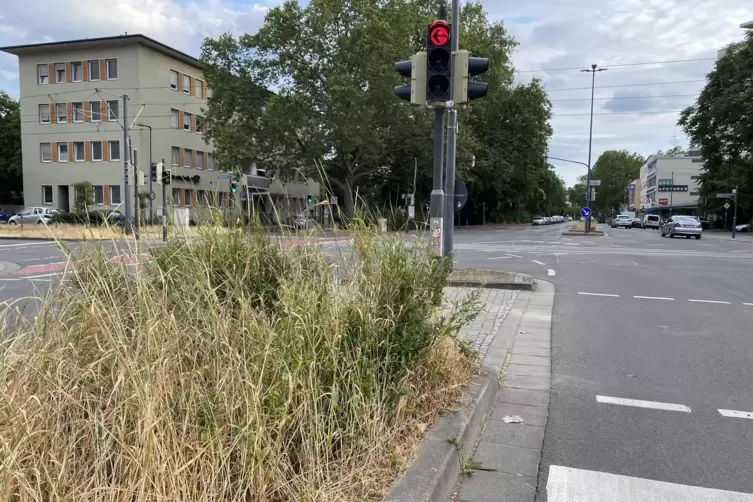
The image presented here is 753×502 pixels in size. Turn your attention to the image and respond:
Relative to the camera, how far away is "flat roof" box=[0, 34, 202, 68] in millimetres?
44750

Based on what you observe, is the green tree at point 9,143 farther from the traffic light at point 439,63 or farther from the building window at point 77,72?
the traffic light at point 439,63

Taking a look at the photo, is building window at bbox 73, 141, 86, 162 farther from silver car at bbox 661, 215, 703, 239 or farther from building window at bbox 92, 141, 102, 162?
silver car at bbox 661, 215, 703, 239

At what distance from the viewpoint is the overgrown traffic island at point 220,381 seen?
2115mm

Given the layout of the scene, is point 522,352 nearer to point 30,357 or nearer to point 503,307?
point 503,307

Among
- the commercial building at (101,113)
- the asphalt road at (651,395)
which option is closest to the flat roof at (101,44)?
the commercial building at (101,113)

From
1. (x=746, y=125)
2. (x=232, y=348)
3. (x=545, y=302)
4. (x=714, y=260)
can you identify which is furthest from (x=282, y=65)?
(x=746, y=125)

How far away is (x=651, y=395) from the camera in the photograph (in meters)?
4.61

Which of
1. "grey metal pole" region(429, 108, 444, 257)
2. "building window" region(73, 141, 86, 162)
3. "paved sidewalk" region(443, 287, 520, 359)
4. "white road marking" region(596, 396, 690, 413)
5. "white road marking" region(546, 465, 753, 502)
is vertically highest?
"building window" region(73, 141, 86, 162)

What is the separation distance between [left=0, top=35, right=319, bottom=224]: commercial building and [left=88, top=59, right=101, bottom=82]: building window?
85mm

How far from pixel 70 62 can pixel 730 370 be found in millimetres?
54671

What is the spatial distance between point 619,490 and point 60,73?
2215 inches

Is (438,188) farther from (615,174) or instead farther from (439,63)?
(615,174)

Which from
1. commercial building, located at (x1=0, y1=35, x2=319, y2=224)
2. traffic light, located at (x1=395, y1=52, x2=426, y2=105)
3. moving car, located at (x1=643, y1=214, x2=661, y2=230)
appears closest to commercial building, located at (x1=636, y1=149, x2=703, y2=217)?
moving car, located at (x1=643, y1=214, x2=661, y2=230)

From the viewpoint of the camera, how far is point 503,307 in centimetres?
864
